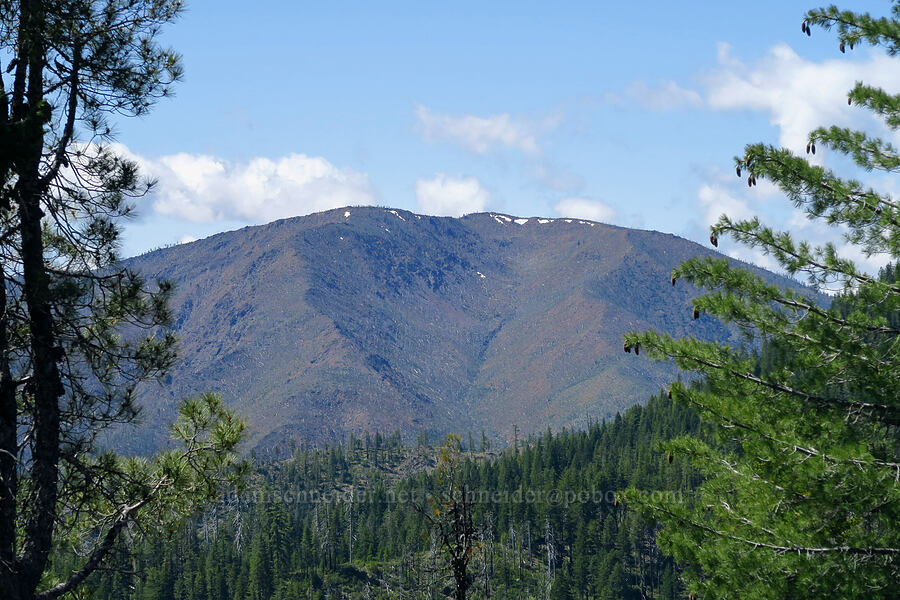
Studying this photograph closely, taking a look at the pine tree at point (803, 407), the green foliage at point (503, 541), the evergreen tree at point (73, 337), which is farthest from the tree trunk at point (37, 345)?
the green foliage at point (503, 541)

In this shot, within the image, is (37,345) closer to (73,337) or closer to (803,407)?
(73,337)

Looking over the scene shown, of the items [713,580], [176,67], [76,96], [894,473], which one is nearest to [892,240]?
[894,473]

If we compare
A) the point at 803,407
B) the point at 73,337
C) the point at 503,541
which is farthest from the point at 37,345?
the point at 503,541

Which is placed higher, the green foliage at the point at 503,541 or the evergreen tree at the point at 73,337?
the evergreen tree at the point at 73,337

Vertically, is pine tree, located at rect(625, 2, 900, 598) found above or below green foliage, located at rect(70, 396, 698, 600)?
above

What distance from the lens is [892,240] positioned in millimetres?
13047

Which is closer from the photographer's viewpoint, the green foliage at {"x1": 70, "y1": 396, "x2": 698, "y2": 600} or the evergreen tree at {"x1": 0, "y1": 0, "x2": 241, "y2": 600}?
the evergreen tree at {"x1": 0, "y1": 0, "x2": 241, "y2": 600}

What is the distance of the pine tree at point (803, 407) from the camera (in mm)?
11016

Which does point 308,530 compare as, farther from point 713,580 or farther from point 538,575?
point 713,580

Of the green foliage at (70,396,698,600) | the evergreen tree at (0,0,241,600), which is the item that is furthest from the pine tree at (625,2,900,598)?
the green foliage at (70,396,698,600)

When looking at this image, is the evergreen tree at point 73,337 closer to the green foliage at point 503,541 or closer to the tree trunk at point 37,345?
the tree trunk at point 37,345

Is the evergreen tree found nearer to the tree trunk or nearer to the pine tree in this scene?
the tree trunk

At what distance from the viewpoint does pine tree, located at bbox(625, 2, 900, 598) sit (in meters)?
11.0

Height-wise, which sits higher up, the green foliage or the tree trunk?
the tree trunk
